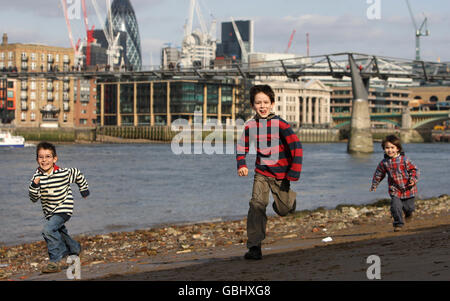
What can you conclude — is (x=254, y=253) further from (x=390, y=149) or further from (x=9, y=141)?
(x=9, y=141)

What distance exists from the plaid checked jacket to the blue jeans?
521 cm

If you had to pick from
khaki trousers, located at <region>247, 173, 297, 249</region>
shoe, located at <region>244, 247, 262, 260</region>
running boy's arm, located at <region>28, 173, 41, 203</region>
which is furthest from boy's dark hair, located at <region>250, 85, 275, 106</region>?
running boy's arm, located at <region>28, 173, 41, 203</region>

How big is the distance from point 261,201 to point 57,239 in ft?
10.1

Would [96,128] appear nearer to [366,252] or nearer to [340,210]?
[340,210]

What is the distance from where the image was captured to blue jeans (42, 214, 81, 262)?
35.1 ft

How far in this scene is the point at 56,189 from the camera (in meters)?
10.6

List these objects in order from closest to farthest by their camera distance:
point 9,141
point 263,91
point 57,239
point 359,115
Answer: point 263,91, point 57,239, point 359,115, point 9,141

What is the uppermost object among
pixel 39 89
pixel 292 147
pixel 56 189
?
pixel 39 89

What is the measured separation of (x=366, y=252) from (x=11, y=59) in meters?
184

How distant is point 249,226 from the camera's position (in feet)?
33.0

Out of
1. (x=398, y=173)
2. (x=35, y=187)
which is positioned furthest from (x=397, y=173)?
(x=35, y=187)

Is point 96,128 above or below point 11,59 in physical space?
below

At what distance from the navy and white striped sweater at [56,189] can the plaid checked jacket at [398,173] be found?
5.21 m

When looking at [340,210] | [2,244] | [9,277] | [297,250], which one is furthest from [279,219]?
[9,277]
